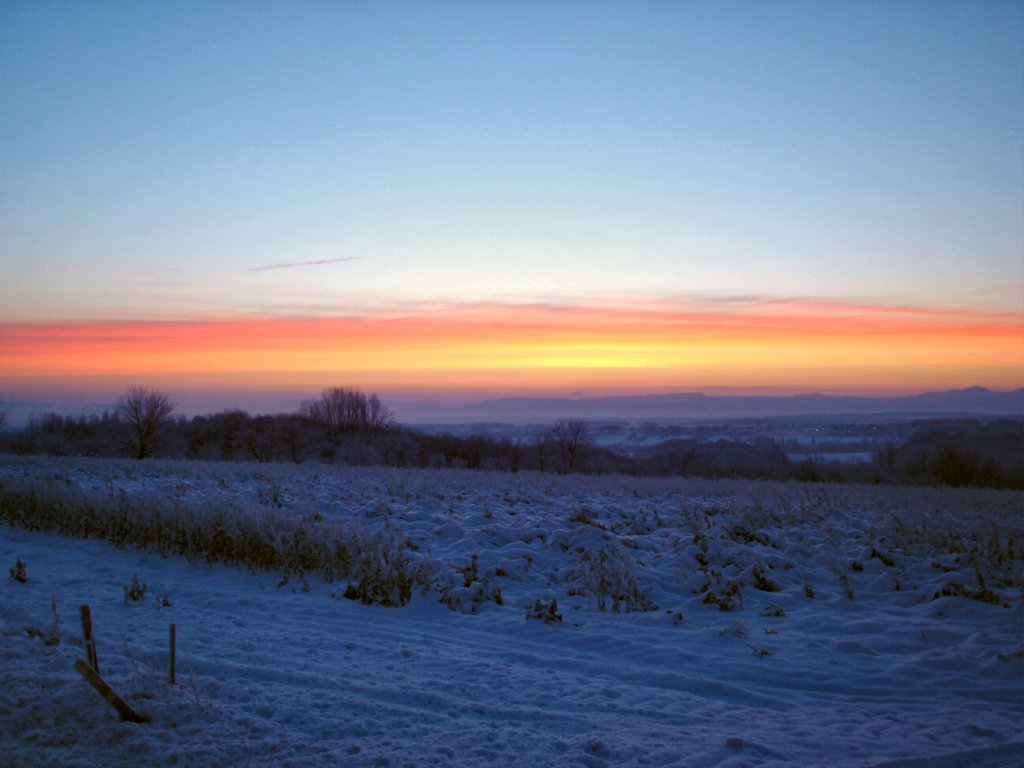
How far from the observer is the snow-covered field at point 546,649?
182 inches

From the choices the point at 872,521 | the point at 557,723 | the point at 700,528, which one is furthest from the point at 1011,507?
the point at 557,723

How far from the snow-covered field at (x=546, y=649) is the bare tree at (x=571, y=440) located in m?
58.4

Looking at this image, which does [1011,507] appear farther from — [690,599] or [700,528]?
[690,599]

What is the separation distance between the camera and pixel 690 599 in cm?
864

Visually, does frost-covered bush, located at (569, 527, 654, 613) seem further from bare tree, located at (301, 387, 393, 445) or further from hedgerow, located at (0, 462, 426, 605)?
bare tree, located at (301, 387, 393, 445)

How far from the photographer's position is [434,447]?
74.1 meters

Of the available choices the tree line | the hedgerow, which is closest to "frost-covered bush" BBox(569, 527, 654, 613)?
the hedgerow

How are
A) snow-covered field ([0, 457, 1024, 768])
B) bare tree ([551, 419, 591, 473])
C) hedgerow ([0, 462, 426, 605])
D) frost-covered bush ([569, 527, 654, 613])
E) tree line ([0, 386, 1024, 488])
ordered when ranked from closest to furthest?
1. snow-covered field ([0, 457, 1024, 768])
2. frost-covered bush ([569, 527, 654, 613])
3. hedgerow ([0, 462, 426, 605])
4. tree line ([0, 386, 1024, 488])
5. bare tree ([551, 419, 591, 473])

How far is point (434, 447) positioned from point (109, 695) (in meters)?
70.0

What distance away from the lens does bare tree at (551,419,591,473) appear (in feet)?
235

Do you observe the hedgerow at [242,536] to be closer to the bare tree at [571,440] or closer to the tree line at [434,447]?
the tree line at [434,447]

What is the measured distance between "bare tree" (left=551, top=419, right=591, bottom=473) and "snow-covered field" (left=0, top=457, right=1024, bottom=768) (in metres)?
58.4

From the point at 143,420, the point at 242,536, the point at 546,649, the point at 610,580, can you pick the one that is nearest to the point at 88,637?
the point at 546,649

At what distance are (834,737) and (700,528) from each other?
8.00 meters
